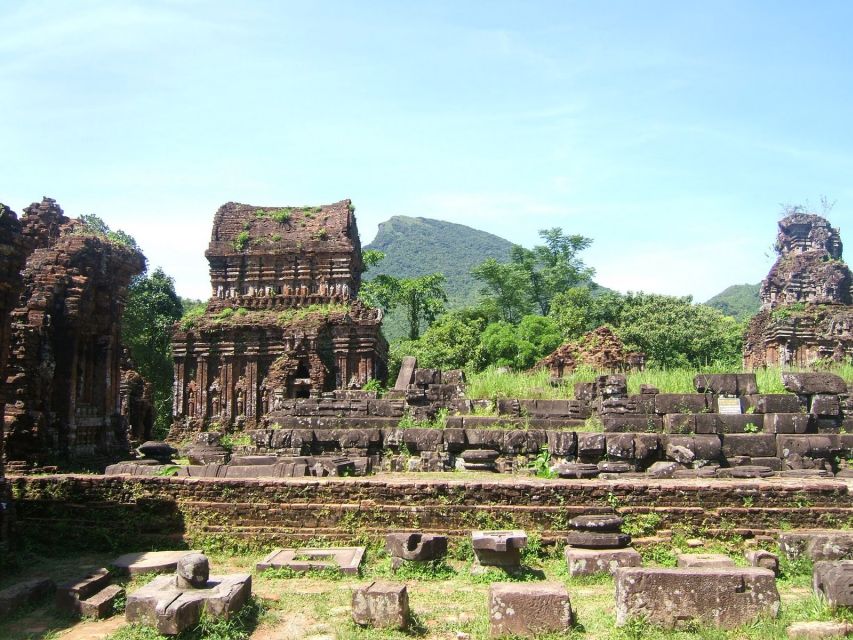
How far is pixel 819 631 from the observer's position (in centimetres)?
534

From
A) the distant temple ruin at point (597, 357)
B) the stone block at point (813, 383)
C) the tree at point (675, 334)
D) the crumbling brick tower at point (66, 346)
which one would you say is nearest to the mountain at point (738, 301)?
the tree at point (675, 334)

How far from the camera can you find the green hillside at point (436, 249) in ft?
297

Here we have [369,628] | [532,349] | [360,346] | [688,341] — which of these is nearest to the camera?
[369,628]

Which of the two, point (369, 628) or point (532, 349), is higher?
point (532, 349)

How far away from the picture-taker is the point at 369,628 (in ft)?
19.5

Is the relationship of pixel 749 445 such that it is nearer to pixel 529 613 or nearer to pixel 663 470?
pixel 663 470

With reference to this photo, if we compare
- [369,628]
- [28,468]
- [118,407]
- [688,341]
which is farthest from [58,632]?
[688,341]

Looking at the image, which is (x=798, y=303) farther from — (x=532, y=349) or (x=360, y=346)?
(x=360, y=346)

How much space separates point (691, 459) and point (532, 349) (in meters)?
17.6

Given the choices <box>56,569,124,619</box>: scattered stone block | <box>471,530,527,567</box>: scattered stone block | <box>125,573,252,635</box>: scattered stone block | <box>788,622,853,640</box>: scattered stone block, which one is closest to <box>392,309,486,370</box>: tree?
<box>471,530,527,567</box>: scattered stone block

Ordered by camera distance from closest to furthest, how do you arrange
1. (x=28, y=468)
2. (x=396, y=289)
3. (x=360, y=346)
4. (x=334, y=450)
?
(x=28, y=468) < (x=334, y=450) < (x=360, y=346) < (x=396, y=289)

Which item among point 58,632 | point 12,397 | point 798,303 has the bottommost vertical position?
point 58,632

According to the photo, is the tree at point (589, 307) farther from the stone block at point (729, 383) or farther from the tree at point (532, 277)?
the stone block at point (729, 383)

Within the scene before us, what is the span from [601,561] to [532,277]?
38.5 metres
